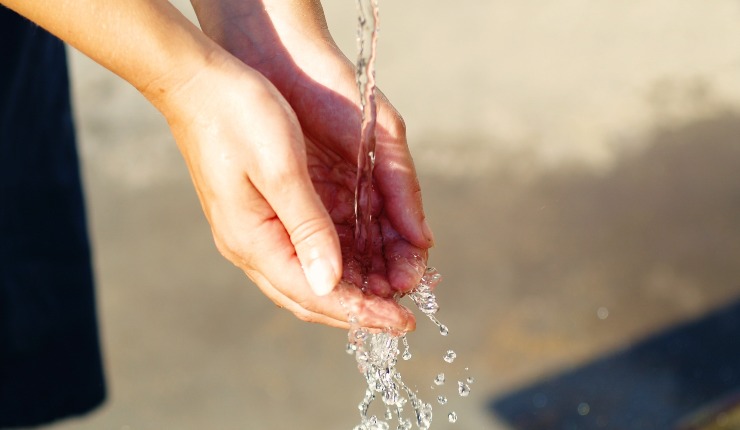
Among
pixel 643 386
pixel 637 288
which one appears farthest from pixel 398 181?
pixel 637 288

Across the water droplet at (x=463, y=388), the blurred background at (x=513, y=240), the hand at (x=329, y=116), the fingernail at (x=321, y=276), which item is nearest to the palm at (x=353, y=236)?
the hand at (x=329, y=116)

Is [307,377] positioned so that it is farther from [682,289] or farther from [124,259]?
[682,289]

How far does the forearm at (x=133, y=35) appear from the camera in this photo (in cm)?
117

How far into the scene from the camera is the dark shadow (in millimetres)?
2328

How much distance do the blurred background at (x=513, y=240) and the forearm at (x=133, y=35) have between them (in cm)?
140

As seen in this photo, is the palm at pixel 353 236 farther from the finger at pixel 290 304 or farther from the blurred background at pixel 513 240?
the blurred background at pixel 513 240

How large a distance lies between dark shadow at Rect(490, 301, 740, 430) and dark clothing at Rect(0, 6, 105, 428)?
117cm

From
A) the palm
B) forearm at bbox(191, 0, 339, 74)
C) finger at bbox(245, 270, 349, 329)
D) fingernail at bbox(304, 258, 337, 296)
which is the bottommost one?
finger at bbox(245, 270, 349, 329)

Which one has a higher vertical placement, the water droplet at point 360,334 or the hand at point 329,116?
the hand at point 329,116

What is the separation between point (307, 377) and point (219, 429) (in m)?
0.29

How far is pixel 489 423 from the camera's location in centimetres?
236

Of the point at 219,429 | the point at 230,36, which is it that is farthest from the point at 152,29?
the point at 219,429

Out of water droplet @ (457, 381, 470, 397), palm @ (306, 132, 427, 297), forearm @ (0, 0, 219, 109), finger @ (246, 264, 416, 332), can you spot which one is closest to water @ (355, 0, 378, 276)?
palm @ (306, 132, 427, 297)

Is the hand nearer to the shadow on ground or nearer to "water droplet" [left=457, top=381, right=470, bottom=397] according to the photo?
"water droplet" [left=457, top=381, right=470, bottom=397]
